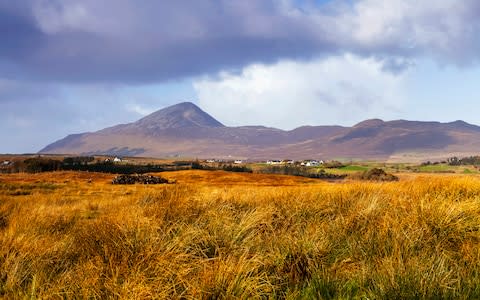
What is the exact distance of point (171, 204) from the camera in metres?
8.62

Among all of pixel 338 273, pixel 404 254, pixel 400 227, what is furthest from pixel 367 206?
pixel 338 273

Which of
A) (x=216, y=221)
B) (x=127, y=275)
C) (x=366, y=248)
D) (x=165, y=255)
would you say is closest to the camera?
(x=127, y=275)

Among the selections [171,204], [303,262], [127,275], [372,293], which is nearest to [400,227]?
[303,262]

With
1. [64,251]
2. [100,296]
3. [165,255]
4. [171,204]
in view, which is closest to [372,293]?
[165,255]

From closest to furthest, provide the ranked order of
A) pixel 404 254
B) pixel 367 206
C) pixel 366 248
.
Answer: pixel 404 254, pixel 366 248, pixel 367 206

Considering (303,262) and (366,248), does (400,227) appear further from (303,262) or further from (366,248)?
(303,262)

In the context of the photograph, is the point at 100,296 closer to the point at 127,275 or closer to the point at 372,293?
the point at 127,275

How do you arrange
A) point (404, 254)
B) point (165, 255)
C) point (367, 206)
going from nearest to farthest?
point (165, 255)
point (404, 254)
point (367, 206)

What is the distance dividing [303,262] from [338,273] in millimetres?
552

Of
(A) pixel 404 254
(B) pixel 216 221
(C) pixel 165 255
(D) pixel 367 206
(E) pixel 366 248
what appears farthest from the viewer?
(D) pixel 367 206

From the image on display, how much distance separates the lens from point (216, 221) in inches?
263

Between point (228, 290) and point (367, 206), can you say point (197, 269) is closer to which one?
point (228, 290)

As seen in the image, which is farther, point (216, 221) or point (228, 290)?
point (216, 221)

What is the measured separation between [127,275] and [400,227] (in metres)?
3.79
